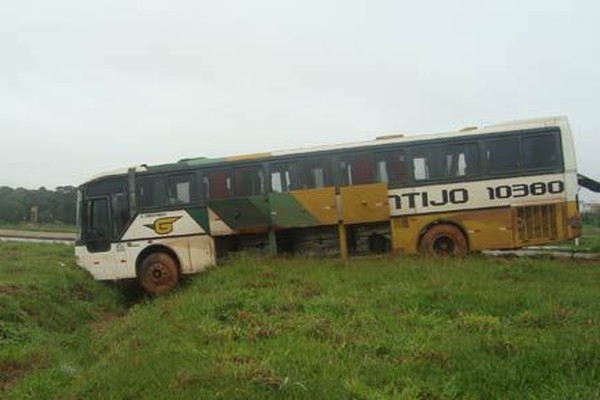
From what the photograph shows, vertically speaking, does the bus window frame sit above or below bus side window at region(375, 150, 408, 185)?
below

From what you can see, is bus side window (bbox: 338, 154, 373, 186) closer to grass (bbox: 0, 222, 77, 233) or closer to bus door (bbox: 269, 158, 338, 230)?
bus door (bbox: 269, 158, 338, 230)

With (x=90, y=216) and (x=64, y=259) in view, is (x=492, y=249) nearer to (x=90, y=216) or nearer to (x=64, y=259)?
(x=90, y=216)

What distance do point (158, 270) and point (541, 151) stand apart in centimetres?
909

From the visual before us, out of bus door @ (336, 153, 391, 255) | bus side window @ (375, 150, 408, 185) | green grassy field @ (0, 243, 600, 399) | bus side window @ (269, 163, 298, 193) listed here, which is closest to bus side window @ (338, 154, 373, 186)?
bus door @ (336, 153, 391, 255)

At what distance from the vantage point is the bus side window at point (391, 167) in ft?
51.5

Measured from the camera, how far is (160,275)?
637 inches

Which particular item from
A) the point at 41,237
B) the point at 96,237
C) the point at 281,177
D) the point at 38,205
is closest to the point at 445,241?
the point at 281,177

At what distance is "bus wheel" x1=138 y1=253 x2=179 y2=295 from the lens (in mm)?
16125

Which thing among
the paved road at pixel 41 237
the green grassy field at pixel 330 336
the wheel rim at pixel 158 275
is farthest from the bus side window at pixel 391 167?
the paved road at pixel 41 237

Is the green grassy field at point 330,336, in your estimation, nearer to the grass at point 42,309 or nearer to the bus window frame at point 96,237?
the grass at point 42,309

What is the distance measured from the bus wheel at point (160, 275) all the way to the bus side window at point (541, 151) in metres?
8.33

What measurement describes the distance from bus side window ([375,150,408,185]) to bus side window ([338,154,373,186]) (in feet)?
0.60

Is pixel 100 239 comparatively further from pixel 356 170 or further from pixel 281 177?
pixel 356 170

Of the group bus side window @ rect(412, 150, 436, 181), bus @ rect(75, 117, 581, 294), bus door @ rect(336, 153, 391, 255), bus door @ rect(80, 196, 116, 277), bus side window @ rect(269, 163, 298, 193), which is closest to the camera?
bus @ rect(75, 117, 581, 294)
